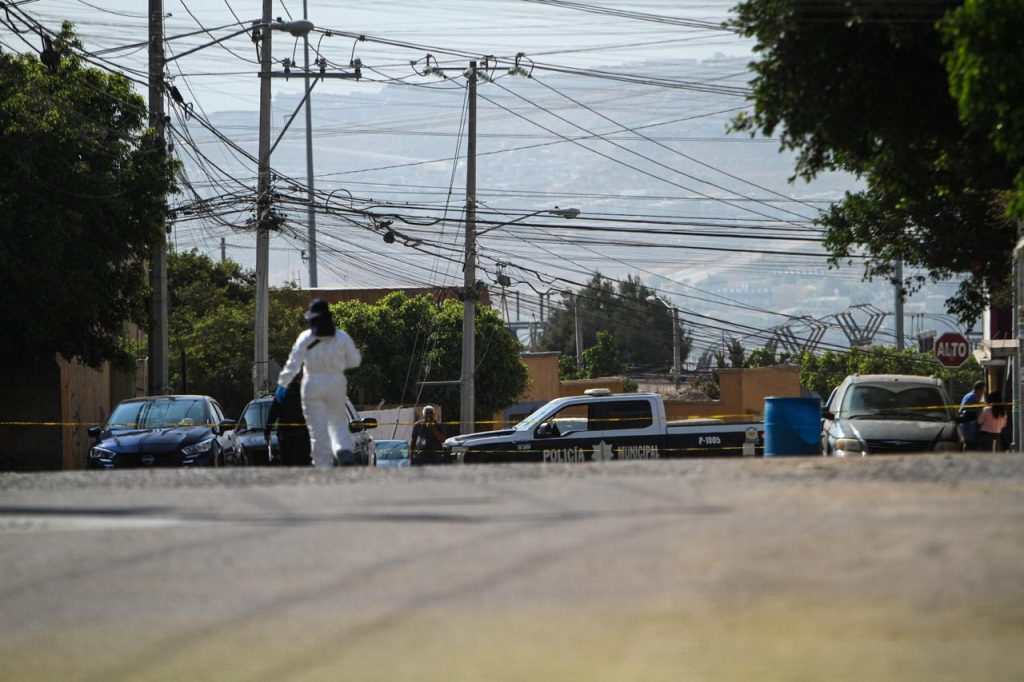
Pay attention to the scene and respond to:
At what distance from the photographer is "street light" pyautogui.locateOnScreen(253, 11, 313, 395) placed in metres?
30.6

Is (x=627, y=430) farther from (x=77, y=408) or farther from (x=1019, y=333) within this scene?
(x=77, y=408)

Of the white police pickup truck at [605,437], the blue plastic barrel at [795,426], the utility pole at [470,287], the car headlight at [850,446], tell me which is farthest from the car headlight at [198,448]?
the utility pole at [470,287]

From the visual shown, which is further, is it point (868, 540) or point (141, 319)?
point (141, 319)

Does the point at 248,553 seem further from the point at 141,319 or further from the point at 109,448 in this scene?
the point at 141,319

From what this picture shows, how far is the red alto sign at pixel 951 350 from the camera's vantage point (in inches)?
1121

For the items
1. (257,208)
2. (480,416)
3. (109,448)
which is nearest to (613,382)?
(480,416)

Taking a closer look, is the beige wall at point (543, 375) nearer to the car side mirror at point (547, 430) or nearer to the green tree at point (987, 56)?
the car side mirror at point (547, 430)

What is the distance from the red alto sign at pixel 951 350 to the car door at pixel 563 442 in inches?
306

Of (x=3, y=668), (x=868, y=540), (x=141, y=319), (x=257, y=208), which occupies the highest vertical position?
(x=257, y=208)

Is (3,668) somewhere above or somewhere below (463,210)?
below

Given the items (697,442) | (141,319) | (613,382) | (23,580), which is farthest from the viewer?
(613,382)

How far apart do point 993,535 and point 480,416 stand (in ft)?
158

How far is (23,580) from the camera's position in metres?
7.77

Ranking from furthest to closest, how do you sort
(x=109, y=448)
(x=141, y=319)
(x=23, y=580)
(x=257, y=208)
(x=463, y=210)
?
(x=463, y=210), (x=257, y=208), (x=141, y=319), (x=109, y=448), (x=23, y=580)
